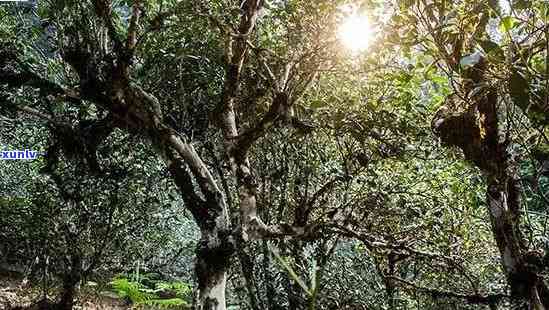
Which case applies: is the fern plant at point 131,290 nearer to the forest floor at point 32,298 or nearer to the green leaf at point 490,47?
the forest floor at point 32,298

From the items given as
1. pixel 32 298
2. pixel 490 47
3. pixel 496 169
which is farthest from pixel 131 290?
pixel 490 47

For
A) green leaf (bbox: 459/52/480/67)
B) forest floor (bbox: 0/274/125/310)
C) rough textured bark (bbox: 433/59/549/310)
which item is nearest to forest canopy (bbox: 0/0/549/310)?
rough textured bark (bbox: 433/59/549/310)

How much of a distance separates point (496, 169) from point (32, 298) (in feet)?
26.7

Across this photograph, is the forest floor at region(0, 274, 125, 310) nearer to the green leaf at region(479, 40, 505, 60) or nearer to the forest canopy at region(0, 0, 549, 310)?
the forest canopy at region(0, 0, 549, 310)

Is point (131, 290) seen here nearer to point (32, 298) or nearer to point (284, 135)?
point (32, 298)

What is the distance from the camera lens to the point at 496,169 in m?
2.47

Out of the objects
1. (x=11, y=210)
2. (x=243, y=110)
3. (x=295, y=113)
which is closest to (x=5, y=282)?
(x=11, y=210)

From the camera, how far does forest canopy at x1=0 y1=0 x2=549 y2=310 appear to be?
8.36ft

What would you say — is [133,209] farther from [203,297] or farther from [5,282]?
[5,282]

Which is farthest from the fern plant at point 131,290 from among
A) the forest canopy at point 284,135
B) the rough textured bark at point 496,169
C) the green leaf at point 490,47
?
the green leaf at point 490,47

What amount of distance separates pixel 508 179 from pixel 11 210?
7.11 m

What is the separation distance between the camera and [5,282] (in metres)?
10.2

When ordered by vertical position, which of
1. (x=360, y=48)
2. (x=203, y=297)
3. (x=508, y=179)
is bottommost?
(x=203, y=297)

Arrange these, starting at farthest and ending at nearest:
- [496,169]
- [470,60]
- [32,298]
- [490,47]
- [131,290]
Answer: [32,298] → [131,290] → [496,169] → [490,47] → [470,60]
